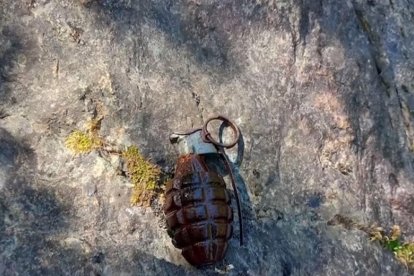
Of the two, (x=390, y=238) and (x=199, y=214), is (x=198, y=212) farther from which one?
(x=390, y=238)

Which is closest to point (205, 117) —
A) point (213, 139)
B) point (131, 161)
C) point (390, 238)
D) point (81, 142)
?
point (213, 139)

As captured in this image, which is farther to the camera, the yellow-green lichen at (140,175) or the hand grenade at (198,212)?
the yellow-green lichen at (140,175)

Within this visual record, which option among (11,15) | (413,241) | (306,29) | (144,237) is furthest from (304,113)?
(11,15)

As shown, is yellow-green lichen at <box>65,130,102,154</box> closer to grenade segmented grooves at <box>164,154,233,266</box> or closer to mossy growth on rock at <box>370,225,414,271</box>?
grenade segmented grooves at <box>164,154,233,266</box>

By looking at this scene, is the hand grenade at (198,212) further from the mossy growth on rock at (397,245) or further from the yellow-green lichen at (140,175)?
the mossy growth on rock at (397,245)

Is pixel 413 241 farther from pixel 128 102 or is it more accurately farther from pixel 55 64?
pixel 55 64

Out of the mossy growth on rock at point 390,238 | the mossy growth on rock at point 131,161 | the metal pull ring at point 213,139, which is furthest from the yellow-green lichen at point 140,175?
the mossy growth on rock at point 390,238

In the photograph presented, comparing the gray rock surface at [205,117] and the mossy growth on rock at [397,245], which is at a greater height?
the gray rock surface at [205,117]
